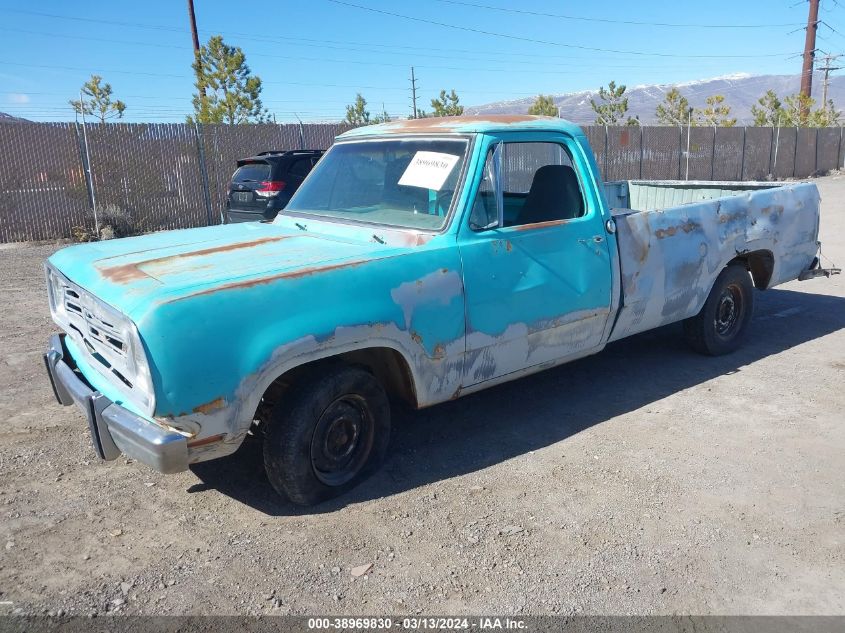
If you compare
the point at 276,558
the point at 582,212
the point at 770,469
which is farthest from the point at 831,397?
the point at 276,558

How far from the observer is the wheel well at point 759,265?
5.95 metres

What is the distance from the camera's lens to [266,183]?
35.9 ft

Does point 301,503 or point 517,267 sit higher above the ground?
point 517,267

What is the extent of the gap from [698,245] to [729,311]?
3.14ft

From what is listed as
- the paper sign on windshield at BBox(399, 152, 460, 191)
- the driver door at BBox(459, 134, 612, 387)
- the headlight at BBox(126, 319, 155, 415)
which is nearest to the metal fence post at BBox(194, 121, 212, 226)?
the driver door at BBox(459, 134, 612, 387)

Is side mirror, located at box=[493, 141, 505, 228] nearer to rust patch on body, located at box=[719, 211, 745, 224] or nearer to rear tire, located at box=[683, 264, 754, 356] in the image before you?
rust patch on body, located at box=[719, 211, 745, 224]

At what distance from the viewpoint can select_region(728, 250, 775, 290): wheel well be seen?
5.95m

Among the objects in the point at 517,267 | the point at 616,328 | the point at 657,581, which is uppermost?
the point at 517,267

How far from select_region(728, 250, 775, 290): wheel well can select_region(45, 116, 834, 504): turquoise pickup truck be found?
0.66 m

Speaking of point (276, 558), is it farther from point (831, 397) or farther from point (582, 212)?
point (831, 397)

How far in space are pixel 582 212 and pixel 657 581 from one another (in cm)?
243

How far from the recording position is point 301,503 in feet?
11.5

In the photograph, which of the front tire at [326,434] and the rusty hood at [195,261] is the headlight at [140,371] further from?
the front tire at [326,434]

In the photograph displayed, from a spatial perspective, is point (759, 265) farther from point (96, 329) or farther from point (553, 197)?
point (96, 329)
